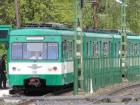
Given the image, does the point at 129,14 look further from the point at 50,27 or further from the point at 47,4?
the point at 50,27

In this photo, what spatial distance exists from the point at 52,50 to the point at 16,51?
1.59 m

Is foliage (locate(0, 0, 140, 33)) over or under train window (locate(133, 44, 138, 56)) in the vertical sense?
over

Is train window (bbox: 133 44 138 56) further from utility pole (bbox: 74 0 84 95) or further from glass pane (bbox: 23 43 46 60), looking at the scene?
glass pane (bbox: 23 43 46 60)

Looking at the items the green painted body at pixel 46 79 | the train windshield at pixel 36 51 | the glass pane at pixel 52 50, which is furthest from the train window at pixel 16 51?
the glass pane at pixel 52 50

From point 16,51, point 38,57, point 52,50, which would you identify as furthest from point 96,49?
point 16,51

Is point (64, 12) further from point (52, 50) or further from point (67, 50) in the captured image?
point (52, 50)

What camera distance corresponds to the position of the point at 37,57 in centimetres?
2747

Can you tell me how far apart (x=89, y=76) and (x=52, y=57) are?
2.77 metres

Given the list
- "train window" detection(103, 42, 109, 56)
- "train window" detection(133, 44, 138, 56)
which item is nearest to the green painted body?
"train window" detection(103, 42, 109, 56)

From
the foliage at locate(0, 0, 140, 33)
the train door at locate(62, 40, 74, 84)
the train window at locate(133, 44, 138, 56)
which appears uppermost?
the foliage at locate(0, 0, 140, 33)

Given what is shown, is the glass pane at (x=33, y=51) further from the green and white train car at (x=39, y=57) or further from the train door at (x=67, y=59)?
the train door at (x=67, y=59)

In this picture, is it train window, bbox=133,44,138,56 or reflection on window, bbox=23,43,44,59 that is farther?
train window, bbox=133,44,138,56

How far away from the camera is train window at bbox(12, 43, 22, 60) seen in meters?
27.6

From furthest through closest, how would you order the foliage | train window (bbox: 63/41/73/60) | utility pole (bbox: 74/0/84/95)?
the foliage < train window (bbox: 63/41/73/60) < utility pole (bbox: 74/0/84/95)
